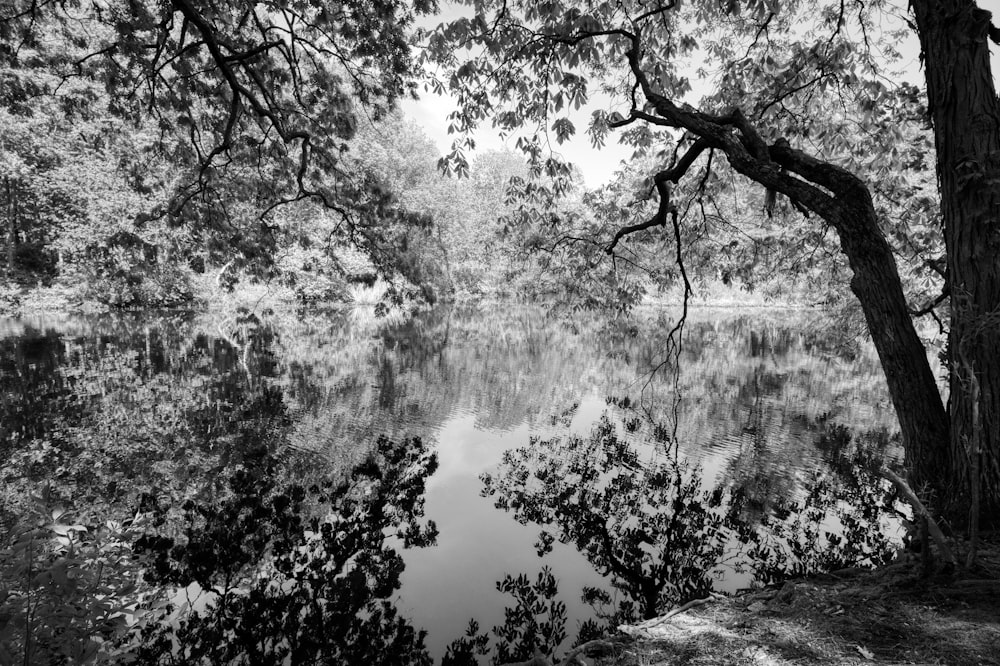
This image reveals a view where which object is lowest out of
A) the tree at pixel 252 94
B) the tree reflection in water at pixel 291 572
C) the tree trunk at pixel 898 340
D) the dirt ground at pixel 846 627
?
the tree reflection in water at pixel 291 572

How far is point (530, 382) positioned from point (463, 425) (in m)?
4.09

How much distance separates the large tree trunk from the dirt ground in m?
0.65

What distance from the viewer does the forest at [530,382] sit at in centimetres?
314

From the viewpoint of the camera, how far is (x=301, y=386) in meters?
11.6

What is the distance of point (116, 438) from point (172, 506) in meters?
3.19

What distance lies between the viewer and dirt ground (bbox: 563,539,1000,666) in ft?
7.12

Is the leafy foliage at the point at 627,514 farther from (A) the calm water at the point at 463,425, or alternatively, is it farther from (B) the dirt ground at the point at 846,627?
(B) the dirt ground at the point at 846,627

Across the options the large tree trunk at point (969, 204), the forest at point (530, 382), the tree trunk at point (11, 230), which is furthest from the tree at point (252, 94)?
the tree trunk at point (11, 230)

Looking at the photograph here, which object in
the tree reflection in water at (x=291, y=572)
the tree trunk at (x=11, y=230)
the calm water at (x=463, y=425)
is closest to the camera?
the tree reflection in water at (x=291, y=572)

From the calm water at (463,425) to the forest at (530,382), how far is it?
0.29 ft

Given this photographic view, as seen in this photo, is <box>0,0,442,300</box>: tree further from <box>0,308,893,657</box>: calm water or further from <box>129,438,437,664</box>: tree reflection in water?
<box>129,438,437,664</box>: tree reflection in water

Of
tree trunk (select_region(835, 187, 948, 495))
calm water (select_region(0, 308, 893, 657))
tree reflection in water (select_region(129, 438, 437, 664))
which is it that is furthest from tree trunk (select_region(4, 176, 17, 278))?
tree trunk (select_region(835, 187, 948, 495))

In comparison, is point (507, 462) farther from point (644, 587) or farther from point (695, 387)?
point (695, 387)

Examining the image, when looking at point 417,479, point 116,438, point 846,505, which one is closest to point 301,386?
point 116,438
